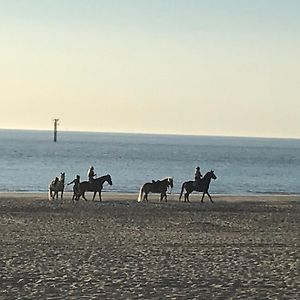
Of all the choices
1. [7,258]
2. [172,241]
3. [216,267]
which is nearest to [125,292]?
[216,267]

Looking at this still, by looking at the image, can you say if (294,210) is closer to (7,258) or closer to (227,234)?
(227,234)

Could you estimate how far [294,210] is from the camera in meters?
30.2

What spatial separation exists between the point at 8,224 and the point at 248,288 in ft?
37.1

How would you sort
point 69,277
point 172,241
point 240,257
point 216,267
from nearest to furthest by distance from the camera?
point 69,277 < point 216,267 < point 240,257 < point 172,241

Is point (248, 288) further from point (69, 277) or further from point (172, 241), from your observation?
point (172, 241)

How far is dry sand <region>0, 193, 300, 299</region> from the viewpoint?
40.4ft

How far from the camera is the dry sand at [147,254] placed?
1230 centimetres

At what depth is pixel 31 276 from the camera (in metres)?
13.3

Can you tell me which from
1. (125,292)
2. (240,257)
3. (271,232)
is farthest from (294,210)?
(125,292)

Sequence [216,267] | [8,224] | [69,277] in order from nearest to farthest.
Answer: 1. [69,277]
2. [216,267]
3. [8,224]

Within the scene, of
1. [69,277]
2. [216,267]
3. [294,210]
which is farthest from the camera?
[294,210]

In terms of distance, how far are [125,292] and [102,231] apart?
897 cm

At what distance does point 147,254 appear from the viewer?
53.7ft

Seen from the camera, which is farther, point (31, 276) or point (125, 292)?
point (31, 276)
